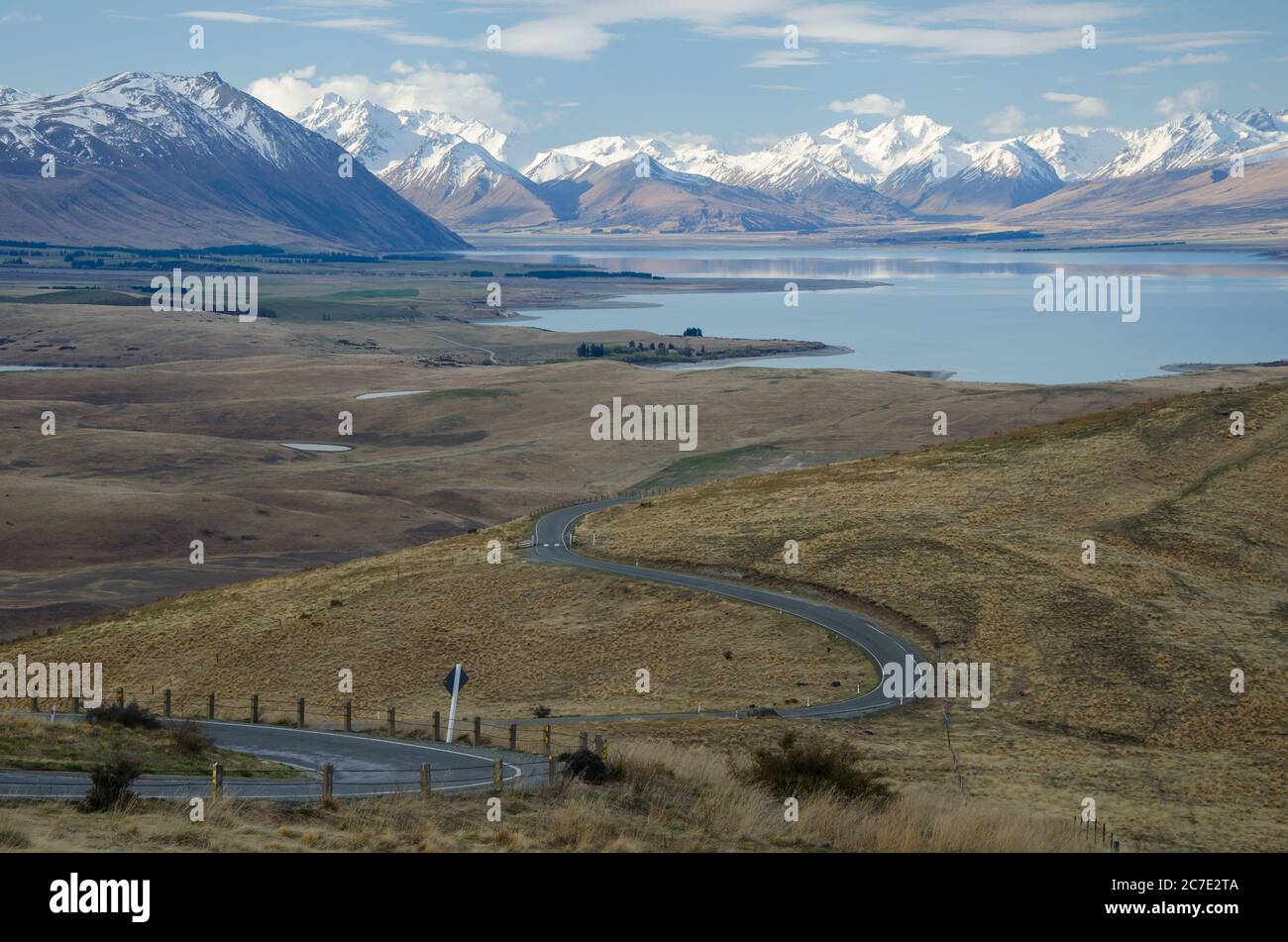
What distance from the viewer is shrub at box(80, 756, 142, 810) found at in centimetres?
1859

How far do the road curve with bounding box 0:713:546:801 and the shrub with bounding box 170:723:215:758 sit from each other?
1.01 meters

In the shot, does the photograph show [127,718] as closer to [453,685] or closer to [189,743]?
[189,743]

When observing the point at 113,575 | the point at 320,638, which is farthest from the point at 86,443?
the point at 320,638

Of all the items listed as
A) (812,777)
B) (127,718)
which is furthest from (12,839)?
(127,718)

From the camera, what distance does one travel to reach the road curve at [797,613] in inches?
1457

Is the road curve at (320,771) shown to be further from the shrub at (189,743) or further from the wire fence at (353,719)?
the shrub at (189,743)

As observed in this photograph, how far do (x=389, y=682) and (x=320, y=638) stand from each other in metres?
6.24

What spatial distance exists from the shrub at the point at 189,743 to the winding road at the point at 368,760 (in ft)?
3.20

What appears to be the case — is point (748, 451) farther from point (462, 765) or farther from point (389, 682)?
point (462, 765)

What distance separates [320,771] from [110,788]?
19.3 feet

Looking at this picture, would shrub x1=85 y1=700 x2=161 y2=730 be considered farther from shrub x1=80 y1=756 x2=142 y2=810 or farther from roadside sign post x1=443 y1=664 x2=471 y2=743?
shrub x1=80 y1=756 x2=142 y2=810

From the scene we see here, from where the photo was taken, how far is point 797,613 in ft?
157

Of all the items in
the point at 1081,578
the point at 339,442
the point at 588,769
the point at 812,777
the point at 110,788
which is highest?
the point at 339,442
